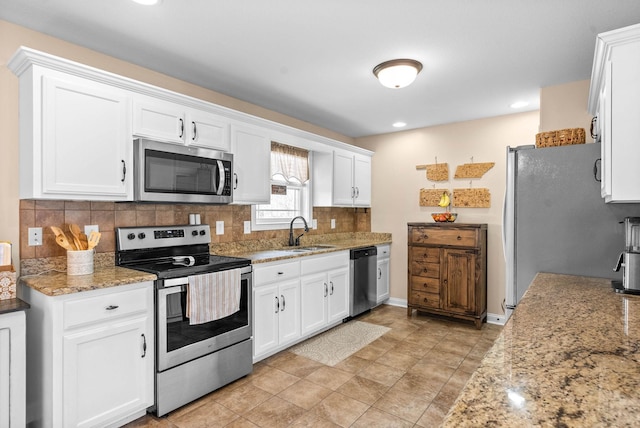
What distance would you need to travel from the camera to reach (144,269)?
2320mm

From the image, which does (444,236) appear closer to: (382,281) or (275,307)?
(382,281)

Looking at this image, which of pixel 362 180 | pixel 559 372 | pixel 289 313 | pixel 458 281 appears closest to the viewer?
pixel 559 372

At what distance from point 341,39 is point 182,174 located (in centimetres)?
148

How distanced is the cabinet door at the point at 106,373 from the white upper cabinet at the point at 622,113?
2.63 meters

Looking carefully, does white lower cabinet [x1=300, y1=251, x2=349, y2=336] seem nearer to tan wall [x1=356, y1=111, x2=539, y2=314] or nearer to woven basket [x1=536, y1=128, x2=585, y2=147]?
tan wall [x1=356, y1=111, x2=539, y2=314]

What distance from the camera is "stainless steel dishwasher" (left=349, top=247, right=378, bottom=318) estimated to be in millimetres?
4133

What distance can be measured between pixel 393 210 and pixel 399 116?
4.43 ft

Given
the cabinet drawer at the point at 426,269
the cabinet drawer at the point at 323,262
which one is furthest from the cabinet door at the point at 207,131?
the cabinet drawer at the point at 426,269

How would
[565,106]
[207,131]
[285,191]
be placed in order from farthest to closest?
[285,191] < [565,106] < [207,131]

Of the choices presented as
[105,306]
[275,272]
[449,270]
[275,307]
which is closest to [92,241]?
[105,306]

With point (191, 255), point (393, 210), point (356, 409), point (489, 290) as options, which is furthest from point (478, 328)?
point (191, 255)

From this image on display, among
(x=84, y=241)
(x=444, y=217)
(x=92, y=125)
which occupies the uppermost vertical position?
(x=92, y=125)

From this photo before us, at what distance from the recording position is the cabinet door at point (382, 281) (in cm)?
469

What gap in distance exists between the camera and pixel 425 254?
4.28 meters
